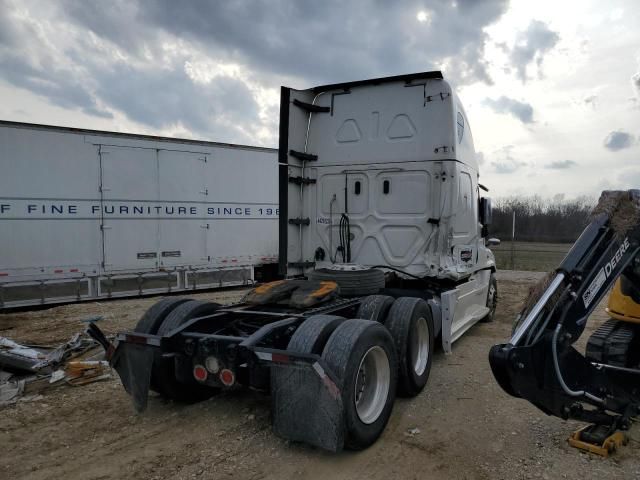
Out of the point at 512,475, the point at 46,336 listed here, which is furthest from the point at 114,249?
the point at 512,475

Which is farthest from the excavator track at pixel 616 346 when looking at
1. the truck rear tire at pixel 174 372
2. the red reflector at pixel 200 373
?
the truck rear tire at pixel 174 372

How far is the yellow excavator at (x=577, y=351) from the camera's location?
3.03 meters

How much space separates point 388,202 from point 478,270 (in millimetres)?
2368

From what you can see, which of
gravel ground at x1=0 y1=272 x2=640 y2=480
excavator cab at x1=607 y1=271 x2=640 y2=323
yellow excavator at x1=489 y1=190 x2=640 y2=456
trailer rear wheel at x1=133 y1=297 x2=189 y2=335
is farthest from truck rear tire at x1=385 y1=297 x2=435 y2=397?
trailer rear wheel at x1=133 y1=297 x2=189 y2=335

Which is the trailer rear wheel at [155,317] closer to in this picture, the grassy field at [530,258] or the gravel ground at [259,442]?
the gravel ground at [259,442]

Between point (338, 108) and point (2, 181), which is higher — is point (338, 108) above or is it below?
above

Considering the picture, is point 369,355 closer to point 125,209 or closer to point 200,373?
point 200,373

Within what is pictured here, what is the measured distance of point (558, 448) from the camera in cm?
372

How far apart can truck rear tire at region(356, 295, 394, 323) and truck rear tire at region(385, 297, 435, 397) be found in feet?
0.20

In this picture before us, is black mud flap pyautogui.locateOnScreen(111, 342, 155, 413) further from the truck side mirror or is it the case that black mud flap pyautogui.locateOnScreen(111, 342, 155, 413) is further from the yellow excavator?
the truck side mirror

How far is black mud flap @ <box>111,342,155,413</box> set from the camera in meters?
4.05

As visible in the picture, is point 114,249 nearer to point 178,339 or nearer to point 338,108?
point 338,108

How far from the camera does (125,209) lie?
10695mm

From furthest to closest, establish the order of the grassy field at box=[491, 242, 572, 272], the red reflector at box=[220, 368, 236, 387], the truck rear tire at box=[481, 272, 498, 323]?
the grassy field at box=[491, 242, 572, 272] → the truck rear tire at box=[481, 272, 498, 323] → the red reflector at box=[220, 368, 236, 387]
